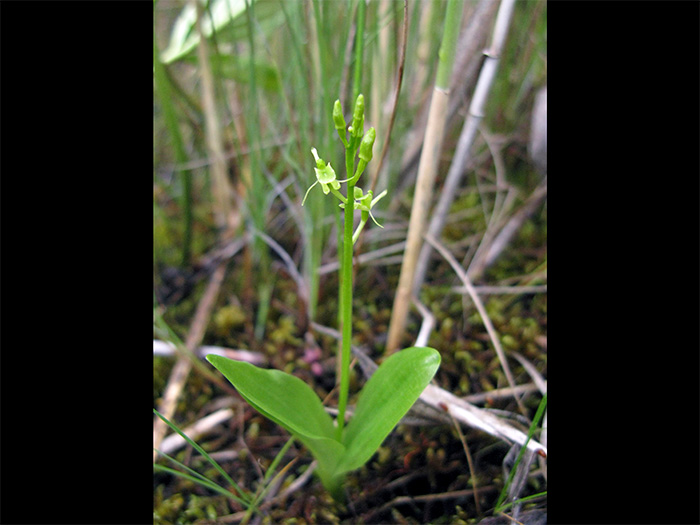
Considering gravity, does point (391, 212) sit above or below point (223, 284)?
above

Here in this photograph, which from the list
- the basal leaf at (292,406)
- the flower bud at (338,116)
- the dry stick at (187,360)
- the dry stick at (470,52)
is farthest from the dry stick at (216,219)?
the flower bud at (338,116)

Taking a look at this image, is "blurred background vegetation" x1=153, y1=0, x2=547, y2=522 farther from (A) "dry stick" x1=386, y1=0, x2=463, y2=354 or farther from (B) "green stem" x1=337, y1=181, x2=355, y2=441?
(B) "green stem" x1=337, y1=181, x2=355, y2=441

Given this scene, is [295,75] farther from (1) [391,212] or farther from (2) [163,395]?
(2) [163,395]

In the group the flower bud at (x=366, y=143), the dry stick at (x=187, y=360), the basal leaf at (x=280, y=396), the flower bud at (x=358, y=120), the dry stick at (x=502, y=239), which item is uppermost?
the flower bud at (x=358, y=120)

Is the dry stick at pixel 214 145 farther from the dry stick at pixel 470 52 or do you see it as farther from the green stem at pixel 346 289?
the green stem at pixel 346 289

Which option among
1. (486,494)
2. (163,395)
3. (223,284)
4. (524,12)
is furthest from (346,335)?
(524,12)

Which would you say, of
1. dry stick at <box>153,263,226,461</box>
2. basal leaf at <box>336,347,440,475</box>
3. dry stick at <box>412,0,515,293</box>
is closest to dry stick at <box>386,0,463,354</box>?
dry stick at <box>412,0,515,293</box>
